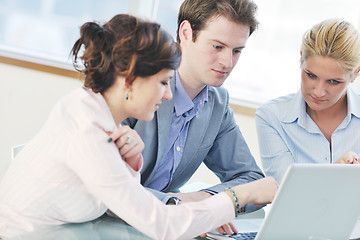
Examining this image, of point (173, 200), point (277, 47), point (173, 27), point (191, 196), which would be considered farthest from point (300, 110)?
point (173, 27)

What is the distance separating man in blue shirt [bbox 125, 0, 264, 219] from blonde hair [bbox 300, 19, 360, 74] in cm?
27

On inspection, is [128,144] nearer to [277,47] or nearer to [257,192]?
[257,192]

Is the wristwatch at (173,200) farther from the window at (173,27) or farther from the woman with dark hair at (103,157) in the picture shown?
the window at (173,27)

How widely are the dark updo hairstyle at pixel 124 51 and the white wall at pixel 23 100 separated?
8.15 feet

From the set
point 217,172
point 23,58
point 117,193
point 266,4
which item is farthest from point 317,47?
point 23,58

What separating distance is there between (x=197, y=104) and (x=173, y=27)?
207cm

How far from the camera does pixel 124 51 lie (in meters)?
1.16

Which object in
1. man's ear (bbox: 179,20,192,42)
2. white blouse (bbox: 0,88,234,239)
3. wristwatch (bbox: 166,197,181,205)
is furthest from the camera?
man's ear (bbox: 179,20,192,42)

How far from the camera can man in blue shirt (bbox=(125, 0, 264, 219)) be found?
170 cm

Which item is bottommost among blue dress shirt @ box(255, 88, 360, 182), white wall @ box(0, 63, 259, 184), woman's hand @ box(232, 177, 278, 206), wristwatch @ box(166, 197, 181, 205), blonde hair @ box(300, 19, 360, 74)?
white wall @ box(0, 63, 259, 184)

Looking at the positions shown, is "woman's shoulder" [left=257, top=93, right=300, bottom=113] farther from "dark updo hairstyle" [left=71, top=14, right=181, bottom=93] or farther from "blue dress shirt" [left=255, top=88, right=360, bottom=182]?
"dark updo hairstyle" [left=71, top=14, right=181, bottom=93]

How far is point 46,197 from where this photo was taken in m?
1.11

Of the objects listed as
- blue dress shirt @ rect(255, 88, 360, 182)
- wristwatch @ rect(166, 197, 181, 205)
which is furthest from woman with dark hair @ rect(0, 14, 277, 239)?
blue dress shirt @ rect(255, 88, 360, 182)

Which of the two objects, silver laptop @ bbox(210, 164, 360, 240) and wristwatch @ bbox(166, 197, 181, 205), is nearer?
silver laptop @ bbox(210, 164, 360, 240)
